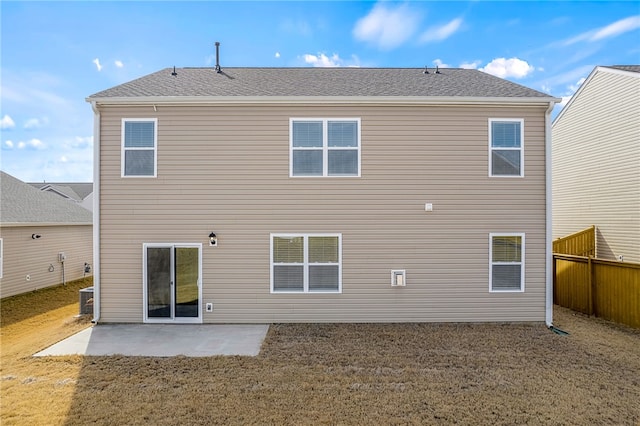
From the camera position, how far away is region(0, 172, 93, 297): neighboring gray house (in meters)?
10.2

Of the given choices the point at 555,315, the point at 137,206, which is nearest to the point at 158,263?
the point at 137,206

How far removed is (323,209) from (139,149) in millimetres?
4551

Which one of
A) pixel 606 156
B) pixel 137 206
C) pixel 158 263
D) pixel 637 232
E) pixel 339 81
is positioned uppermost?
pixel 339 81

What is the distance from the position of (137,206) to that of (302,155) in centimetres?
404

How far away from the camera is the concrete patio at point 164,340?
5645 millimetres

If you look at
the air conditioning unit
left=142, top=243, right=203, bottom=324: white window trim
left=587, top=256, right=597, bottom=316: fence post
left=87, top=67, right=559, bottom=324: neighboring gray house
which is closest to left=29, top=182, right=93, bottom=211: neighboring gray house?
left=87, top=67, right=559, bottom=324: neighboring gray house

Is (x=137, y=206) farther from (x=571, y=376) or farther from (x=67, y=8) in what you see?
(x=571, y=376)

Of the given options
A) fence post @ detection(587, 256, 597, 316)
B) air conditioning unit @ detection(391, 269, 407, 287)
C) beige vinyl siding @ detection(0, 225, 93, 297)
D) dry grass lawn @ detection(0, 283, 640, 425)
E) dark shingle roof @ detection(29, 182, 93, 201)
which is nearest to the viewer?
dry grass lawn @ detection(0, 283, 640, 425)

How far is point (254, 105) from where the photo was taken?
23.6 feet

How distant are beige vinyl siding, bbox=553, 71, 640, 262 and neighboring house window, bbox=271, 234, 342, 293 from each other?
9.69m

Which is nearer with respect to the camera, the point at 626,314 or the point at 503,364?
the point at 503,364

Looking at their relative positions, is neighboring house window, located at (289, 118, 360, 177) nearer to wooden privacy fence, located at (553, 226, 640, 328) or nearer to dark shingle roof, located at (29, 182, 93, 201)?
wooden privacy fence, located at (553, 226, 640, 328)

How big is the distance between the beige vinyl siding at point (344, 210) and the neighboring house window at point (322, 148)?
0.56 feet

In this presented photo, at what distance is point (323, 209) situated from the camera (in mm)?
7238
